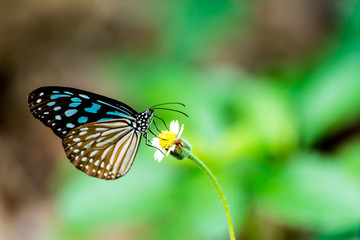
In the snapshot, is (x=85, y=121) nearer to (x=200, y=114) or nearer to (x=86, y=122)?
(x=86, y=122)

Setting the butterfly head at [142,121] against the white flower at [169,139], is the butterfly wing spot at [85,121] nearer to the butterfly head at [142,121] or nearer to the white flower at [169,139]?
the butterfly head at [142,121]

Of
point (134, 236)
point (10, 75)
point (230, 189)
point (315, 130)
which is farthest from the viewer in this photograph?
point (10, 75)

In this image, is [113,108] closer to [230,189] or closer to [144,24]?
[230,189]

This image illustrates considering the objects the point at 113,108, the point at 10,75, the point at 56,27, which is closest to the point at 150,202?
the point at 113,108

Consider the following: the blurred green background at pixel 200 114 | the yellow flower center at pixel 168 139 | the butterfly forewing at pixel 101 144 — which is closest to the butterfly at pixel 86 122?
the butterfly forewing at pixel 101 144

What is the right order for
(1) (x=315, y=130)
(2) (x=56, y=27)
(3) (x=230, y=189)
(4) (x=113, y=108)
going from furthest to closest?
(2) (x=56, y=27)
(1) (x=315, y=130)
(3) (x=230, y=189)
(4) (x=113, y=108)

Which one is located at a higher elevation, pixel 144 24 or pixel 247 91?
pixel 144 24

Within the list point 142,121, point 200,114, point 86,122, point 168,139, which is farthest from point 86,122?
point 200,114

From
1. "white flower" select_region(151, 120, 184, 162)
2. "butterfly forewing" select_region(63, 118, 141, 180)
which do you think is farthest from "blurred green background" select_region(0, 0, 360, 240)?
"white flower" select_region(151, 120, 184, 162)
